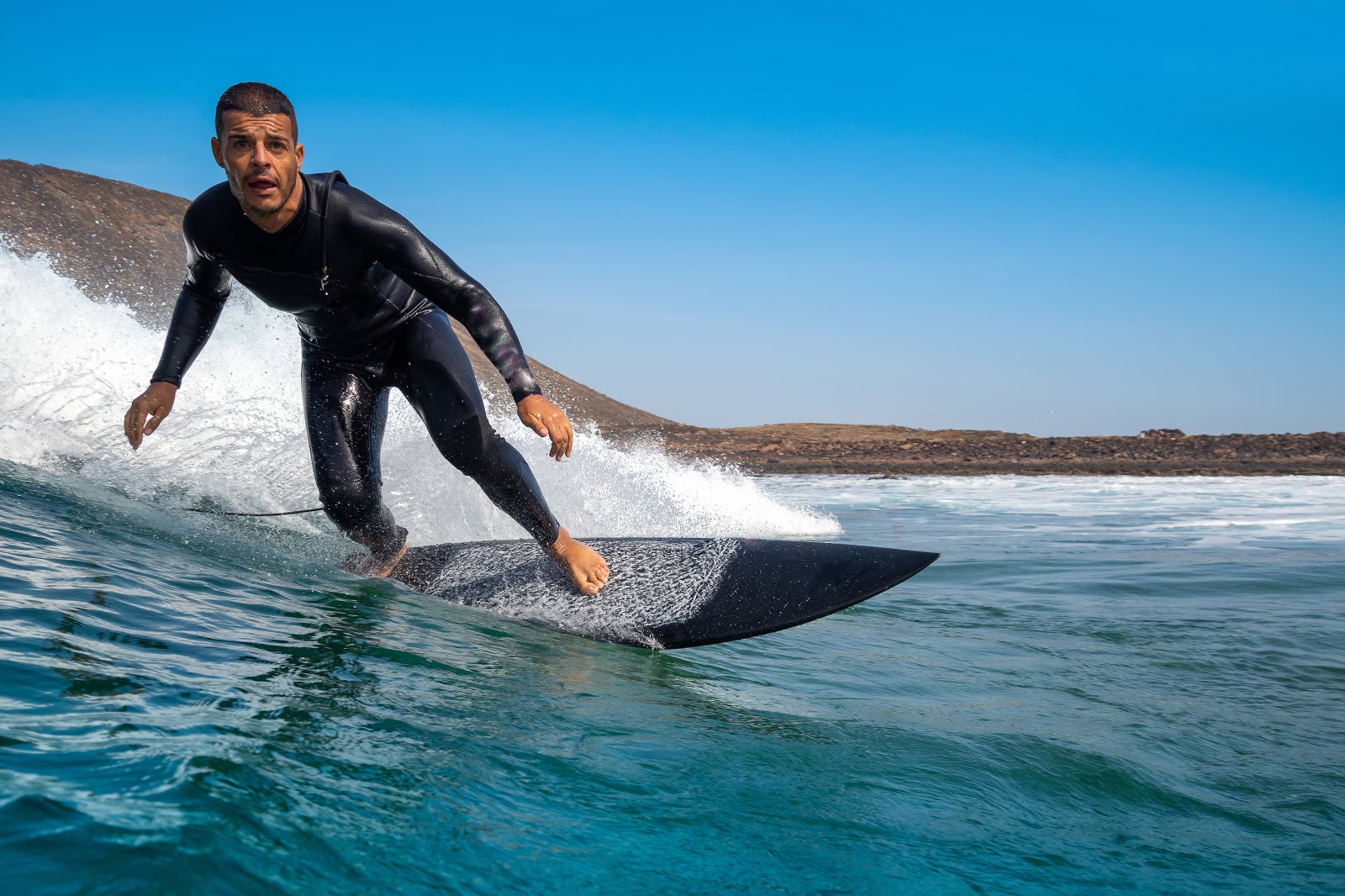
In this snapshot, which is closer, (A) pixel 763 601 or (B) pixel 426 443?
(A) pixel 763 601

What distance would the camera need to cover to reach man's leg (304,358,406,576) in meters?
4.21

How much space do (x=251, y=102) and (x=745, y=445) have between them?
2794 centimetres

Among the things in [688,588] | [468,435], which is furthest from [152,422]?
[688,588]

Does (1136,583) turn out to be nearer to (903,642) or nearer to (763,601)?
(903,642)

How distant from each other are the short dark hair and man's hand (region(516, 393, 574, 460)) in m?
1.30

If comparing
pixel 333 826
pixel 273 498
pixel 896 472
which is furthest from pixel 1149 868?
pixel 896 472

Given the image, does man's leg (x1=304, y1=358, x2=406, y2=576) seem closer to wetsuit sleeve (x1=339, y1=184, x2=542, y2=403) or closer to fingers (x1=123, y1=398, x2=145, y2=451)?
fingers (x1=123, y1=398, x2=145, y2=451)

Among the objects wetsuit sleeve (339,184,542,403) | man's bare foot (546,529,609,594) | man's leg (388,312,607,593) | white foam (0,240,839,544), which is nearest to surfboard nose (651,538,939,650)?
man's bare foot (546,529,609,594)

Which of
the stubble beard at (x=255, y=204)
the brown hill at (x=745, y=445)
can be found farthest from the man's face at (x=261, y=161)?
the brown hill at (x=745, y=445)

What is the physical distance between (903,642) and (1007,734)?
57.6 inches

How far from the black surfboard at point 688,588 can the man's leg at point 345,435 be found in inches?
20.3

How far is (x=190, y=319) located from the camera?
4012mm

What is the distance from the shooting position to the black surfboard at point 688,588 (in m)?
3.74

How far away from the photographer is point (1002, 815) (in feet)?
7.13
